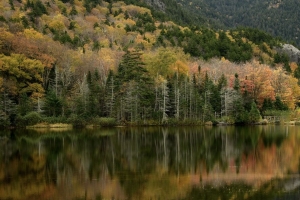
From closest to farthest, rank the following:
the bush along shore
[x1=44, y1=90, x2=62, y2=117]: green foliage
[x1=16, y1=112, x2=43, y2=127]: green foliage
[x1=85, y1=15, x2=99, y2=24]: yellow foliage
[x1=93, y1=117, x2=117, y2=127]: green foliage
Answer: [x1=16, y1=112, x2=43, y2=127]: green foliage, the bush along shore, [x1=44, y1=90, x2=62, y2=117]: green foliage, [x1=93, y1=117, x2=117, y2=127]: green foliage, [x1=85, y1=15, x2=99, y2=24]: yellow foliage

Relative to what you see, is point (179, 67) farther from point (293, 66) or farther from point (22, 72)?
point (293, 66)

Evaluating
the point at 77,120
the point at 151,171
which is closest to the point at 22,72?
the point at 77,120

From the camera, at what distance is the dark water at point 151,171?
23.5 m

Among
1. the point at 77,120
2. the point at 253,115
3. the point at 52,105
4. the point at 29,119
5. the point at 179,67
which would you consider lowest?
the point at 77,120

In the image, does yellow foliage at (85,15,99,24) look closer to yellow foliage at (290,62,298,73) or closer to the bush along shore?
yellow foliage at (290,62,298,73)

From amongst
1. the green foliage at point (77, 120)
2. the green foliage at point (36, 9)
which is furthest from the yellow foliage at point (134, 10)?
the green foliage at point (77, 120)

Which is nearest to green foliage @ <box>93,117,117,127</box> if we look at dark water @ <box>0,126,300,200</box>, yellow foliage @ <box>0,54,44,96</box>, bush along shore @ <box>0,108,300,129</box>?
bush along shore @ <box>0,108,300,129</box>

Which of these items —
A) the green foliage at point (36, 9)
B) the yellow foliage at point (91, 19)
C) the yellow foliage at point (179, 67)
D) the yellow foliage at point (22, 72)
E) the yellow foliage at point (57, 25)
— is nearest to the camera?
the yellow foliage at point (22, 72)

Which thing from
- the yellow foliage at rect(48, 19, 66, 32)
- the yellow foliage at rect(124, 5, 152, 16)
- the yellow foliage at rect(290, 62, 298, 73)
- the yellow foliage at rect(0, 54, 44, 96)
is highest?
the yellow foliage at rect(124, 5, 152, 16)

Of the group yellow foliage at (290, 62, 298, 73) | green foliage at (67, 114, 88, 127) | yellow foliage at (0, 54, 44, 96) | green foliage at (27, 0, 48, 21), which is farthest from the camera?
yellow foliage at (290, 62, 298, 73)

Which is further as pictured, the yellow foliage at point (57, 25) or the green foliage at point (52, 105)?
the yellow foliage at point (57, 25)

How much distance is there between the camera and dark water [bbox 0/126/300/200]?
77.0 feet

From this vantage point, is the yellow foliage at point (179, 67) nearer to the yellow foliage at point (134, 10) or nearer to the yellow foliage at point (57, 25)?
the yellow foliage at point (57, 25)

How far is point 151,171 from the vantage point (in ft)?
96.4
